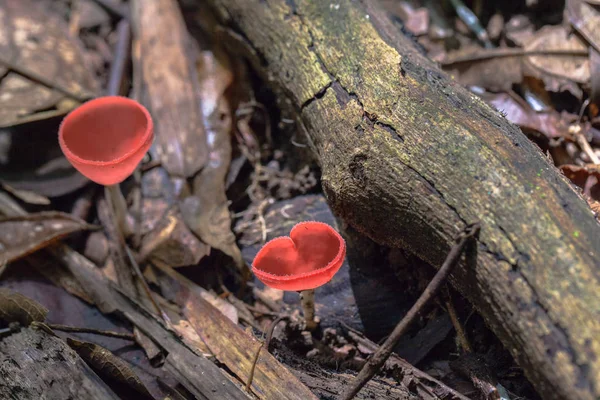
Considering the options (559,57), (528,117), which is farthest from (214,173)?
(559,57)

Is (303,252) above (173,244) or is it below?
above

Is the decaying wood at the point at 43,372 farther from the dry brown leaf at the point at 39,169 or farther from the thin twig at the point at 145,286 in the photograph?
the dry brown leaf at the point at 39,169

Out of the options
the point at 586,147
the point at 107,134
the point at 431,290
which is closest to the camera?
the point at 431,290

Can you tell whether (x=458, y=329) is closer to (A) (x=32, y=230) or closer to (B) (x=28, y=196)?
(A) (x=32, y=230)

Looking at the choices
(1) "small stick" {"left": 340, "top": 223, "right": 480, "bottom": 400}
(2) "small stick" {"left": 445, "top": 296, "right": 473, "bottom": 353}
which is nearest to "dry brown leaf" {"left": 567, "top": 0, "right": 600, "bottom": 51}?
(2) "small stick" {"left": 445, "top": 296, "right": 473, "bottom": 353}

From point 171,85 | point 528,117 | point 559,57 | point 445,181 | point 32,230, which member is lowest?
point 32,230

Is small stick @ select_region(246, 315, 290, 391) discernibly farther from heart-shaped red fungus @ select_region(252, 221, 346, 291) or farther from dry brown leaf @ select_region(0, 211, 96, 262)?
dry brown leaf @ select_region(0, 211, 96, 262)

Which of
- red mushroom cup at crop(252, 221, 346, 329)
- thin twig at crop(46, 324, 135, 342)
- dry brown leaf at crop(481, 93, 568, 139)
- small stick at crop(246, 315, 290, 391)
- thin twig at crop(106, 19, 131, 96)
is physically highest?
dry brown leaf at crop(481, 93, 568, 139)
